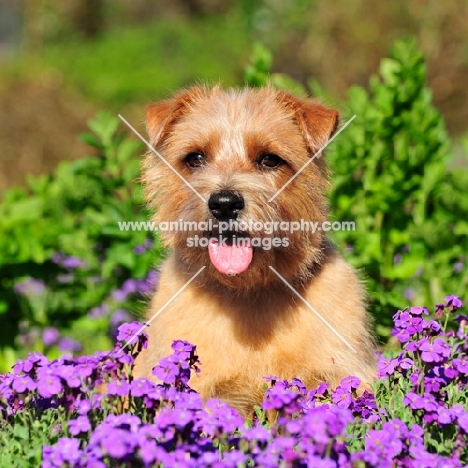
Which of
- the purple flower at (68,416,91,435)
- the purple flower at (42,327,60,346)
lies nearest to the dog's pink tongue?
the purple flower at (68,416,91,435)

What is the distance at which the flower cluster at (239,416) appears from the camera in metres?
2.41

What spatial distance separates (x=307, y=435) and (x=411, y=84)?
12.1 feet

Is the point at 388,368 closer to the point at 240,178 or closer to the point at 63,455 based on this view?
the point at 240,178

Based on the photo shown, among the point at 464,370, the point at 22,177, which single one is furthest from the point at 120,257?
the point at 22,177

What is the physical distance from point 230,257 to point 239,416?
3.40ft

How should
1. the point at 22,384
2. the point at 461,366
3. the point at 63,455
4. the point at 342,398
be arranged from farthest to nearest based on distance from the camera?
the point at 342,398 < the point at 461,366 < the point at 22,384 < the point at 63,455

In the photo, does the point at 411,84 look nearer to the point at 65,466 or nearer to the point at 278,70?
the point at 65,466

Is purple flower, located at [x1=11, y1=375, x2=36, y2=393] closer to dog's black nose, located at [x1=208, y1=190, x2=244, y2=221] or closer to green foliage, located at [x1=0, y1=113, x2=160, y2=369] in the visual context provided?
dog's black nose, located at [x1=208, y1=190, x2=244, y2=221]

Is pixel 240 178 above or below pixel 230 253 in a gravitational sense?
above

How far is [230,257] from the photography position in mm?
3693

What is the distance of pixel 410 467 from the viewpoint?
101 inches

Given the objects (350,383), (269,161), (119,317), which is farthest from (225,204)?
(119,317)

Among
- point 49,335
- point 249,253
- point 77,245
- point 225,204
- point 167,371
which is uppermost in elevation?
point 225,204

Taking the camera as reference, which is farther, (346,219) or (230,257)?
(346,219)
